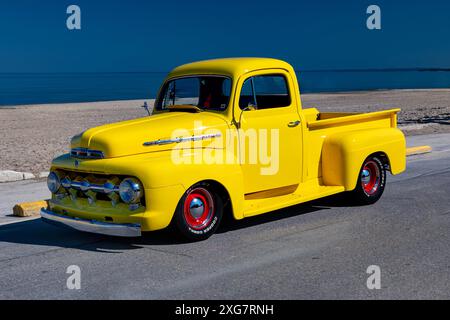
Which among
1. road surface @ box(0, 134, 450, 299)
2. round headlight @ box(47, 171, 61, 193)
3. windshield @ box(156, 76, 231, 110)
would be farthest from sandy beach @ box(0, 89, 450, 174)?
road surface @ box(0, 134, 450, 299)

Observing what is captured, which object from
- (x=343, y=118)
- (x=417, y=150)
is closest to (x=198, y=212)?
(x=343, y=118)

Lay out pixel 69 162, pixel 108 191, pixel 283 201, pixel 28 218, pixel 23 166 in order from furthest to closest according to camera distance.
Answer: pixel 23 166
pixel 28 218
pixel 283 201
pixel 69 162
pixel 108 191

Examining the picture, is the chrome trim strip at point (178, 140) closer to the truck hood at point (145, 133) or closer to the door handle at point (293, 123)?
the truck hood at point (145, 133)

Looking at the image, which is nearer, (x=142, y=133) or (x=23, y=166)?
(x=142, y=133)

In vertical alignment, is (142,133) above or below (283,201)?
above

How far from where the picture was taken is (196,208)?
23.7 ft

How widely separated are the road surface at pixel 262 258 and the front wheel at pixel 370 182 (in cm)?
13

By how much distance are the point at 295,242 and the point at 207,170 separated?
122 centimetres

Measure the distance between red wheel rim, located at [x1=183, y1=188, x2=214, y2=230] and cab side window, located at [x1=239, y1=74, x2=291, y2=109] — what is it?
1.22m

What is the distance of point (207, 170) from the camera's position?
7.11 metres

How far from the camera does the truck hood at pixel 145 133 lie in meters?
7.09
